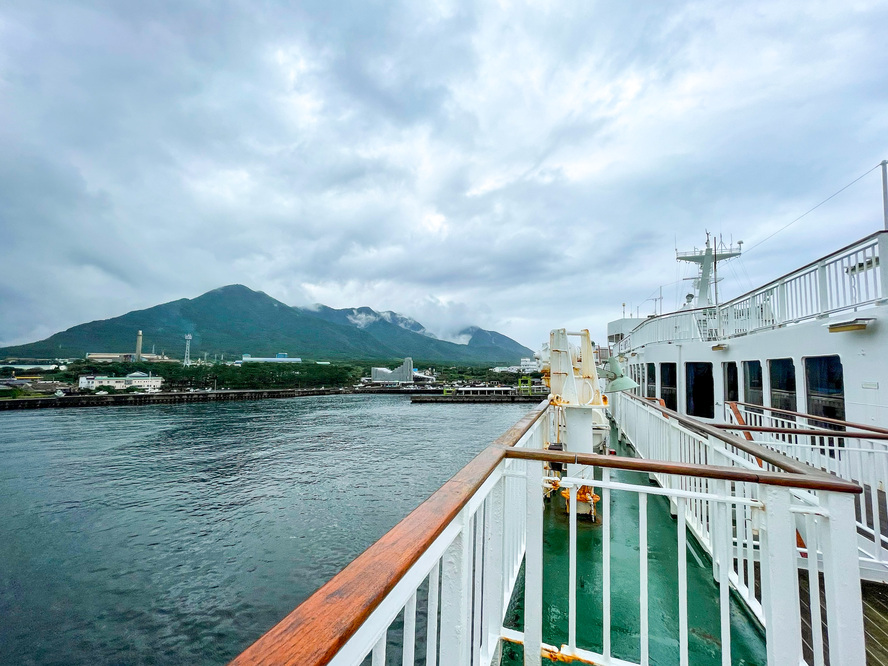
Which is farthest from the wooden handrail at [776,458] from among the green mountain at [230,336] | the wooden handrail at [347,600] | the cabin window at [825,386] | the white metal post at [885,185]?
the green mountain at [230,336]

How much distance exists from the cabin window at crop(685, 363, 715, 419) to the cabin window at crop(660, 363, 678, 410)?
1.00ft

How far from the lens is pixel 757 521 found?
133cm

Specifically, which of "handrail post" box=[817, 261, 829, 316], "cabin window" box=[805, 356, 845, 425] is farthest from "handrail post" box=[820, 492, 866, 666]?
"handrail post" box=[817, 261, 829, 316]

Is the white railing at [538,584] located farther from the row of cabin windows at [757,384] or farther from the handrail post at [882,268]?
the row of cabin windows at [757,384]

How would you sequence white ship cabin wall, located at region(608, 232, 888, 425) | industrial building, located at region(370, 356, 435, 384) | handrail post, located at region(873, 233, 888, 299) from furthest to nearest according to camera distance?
industrial building, located at region(370, 356, 435, 384) → white ship cabin wall, located at region(608, 232, 888, 425) → handrail post, located at region(873, 233, 888, 299)

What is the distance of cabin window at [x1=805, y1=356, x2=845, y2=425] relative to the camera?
12.4ft

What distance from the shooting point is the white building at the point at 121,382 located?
53.2m

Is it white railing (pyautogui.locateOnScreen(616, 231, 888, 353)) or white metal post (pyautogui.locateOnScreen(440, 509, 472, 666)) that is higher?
white railing (pyautogui.locateOnScreen(616, 231, 888, 353))

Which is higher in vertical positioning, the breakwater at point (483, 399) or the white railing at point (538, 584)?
the white railing at point (538, 584)

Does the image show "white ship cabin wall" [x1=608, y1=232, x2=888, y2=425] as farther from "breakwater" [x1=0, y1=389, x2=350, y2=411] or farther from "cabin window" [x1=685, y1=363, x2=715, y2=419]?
"breakwater" [x1=0, y1=389, x2=350, y2=411]

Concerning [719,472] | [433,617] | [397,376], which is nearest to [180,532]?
[433,617]

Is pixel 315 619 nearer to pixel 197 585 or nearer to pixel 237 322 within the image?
pixel 197 585

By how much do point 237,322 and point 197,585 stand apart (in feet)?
568

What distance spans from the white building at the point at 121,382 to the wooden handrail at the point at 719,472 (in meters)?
69.5
